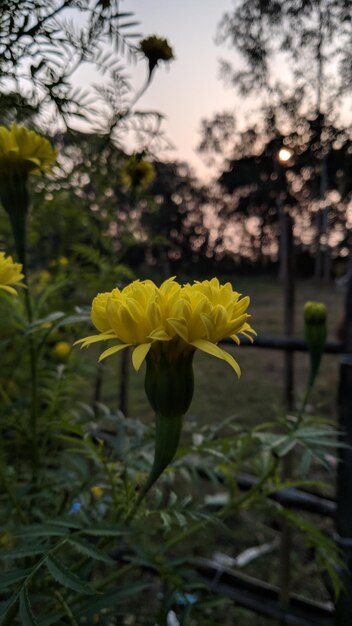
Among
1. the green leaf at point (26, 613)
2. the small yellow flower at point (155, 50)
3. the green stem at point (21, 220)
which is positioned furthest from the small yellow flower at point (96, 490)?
the small yellow flower at point (155, 50)

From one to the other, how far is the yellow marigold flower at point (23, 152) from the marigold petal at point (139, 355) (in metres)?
0.28

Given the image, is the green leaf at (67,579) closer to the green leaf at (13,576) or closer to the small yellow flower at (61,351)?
the green leaf at (13,576)

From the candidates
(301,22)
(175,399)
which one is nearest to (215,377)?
(301,22)

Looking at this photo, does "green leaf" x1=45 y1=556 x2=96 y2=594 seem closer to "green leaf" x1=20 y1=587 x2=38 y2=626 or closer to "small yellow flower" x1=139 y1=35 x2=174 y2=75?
"green leaf" x1=20 y1=587 x2=38 y2=626

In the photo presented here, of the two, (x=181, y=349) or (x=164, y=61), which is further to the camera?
(x=164, y=61)

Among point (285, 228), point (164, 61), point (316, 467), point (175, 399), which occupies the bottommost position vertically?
point (316, 467)

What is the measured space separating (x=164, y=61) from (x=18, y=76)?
260mm

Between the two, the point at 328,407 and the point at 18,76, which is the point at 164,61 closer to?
the point at 18,76

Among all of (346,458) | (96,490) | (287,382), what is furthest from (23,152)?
(287,382)

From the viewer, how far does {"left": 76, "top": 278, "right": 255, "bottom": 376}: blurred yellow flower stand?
13.3 inches

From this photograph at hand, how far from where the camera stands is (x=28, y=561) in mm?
518

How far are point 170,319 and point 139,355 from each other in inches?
1.3

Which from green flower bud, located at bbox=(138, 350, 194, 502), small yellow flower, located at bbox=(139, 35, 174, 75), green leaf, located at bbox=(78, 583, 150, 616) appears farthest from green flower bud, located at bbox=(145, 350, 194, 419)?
small yellow flower, located at bbox=(139, 35, 174, 75)

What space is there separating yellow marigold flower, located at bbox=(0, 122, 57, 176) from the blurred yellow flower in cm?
25
